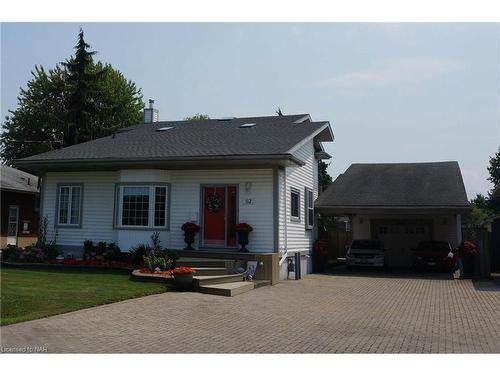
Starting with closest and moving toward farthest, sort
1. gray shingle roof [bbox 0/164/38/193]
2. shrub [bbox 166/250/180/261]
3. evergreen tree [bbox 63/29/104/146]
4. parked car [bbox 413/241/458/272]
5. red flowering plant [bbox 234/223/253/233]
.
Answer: shrub [bbox 166/250/180/261]
red flowering plant [bbox 234/223/253/233]
parked car [bbox 413/241/458/272]
gray shingle roof [bbox 0/164/38/193]
evergreen tree [bbox 63/29/104/146]

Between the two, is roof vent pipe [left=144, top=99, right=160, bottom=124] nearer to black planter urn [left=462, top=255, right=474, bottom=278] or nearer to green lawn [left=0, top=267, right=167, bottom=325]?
green lawn [left=0, top=267, right=167, bottom=325]

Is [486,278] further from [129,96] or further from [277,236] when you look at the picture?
[129,96]

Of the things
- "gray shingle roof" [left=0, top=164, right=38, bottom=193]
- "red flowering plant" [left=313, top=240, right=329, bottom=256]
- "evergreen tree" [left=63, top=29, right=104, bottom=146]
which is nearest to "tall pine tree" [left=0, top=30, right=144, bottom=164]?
"evergreen tree" [left=63, top=29, right=104, bottom=146]

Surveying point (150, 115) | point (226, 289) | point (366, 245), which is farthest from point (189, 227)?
point (150, 115)

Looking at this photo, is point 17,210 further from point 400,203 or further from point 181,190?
point 400,203

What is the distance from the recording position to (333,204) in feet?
73.3

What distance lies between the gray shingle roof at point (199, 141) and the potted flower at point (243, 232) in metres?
2.35

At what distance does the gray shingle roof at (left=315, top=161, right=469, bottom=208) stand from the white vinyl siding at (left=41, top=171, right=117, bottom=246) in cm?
941

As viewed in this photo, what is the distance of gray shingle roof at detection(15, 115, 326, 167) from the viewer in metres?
16.5

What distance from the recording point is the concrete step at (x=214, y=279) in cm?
1263

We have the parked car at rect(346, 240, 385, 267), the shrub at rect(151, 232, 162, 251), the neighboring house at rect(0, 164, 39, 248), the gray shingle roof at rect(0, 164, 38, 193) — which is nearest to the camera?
the shrub at rect(151, 232, 162, 251)

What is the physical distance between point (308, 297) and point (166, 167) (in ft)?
24.1

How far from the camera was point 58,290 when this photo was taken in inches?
440

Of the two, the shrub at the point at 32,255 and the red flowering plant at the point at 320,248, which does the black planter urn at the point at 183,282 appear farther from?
the red flowering plant at the point at 320,248
